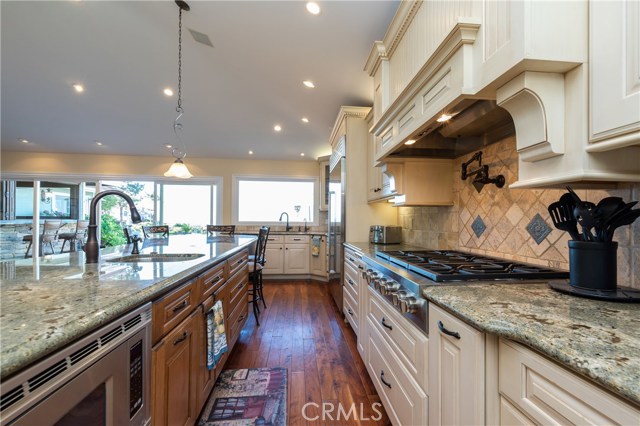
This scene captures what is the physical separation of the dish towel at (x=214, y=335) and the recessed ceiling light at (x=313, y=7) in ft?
7.33

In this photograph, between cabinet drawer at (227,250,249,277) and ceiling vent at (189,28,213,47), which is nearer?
cabinet drawer at (227,250,249,277)

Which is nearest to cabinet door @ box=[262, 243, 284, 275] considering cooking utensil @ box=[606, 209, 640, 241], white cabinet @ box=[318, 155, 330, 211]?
white cabinet @ box=[318, 155, 330, 211]

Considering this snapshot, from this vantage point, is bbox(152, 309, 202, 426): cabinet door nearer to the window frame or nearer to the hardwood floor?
the hardwood floor

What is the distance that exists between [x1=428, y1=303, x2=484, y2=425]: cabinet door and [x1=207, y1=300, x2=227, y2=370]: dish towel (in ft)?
3.88

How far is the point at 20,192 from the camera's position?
4.85 metres

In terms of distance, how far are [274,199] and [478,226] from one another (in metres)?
4.47

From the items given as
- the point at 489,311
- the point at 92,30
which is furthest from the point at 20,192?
the point at 489,311

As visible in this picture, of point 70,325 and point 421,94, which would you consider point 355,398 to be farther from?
point 421,94

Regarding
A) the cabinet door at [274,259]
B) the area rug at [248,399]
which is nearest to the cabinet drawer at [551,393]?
the area rug at [248,399]

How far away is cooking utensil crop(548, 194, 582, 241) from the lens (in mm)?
873

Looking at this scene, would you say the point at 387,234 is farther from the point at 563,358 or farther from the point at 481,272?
the point at 563,358

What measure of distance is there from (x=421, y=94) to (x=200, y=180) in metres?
5.22

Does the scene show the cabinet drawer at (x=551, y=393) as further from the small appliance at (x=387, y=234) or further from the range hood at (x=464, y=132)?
the small appliance at (x=387, y=234)

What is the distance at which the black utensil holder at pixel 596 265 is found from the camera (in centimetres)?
81
